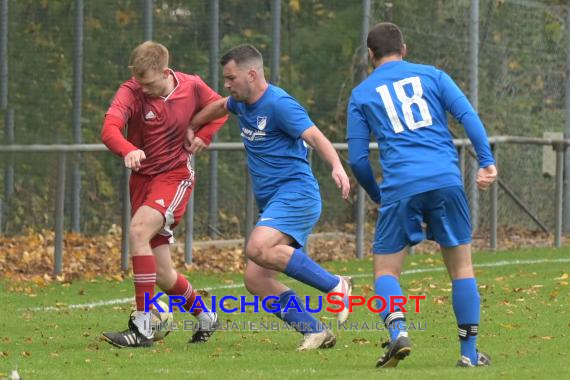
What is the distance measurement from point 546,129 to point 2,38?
30.1ft

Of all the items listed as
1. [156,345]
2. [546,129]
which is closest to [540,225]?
[546,129]

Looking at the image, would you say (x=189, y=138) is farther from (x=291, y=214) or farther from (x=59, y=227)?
(x=59, y=227)

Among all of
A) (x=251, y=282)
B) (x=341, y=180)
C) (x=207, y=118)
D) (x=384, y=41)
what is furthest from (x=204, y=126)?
(x=384, y=41)

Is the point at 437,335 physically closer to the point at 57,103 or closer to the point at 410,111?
the point at 410,111

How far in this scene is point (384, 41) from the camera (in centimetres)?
824

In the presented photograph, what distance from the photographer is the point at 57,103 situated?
1231 centimetres

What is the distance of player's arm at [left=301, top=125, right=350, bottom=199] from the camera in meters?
8.55

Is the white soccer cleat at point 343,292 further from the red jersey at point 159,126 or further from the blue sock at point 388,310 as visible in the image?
the red jersey at point 159,126

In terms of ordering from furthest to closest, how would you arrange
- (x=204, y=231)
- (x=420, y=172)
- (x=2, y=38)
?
1. (x=204, y=231)
2. (x=2, y=38)
3. (x=420, y=172)

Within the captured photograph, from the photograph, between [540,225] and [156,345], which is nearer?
[156,345]

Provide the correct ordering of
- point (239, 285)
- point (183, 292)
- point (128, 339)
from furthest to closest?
1. point (239, 285)
2. point (183, 292)
3. point (128, 339)

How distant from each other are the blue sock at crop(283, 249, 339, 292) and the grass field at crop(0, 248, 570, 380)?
1.27ft

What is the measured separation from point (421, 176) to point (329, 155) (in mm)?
923

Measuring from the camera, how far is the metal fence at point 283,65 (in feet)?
48.8
